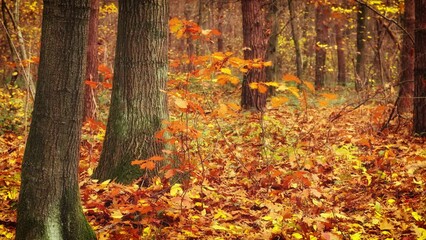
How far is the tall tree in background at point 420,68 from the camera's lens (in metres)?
8.16

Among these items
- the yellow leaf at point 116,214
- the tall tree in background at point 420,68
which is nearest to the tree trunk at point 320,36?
the tall tree in background at point 420,68

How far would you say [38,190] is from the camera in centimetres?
339

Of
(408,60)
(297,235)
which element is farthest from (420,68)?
(297,235)

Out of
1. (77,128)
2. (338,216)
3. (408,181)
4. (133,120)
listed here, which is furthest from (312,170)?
(77,128)

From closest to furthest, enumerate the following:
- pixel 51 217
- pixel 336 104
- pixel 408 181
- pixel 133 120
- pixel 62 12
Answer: pixel 62 12
pixel 51 217
pixel 133 120
pixel 408 181
pixel 336 104

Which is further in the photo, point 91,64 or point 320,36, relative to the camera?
point 320,36

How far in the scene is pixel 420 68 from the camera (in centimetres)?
826

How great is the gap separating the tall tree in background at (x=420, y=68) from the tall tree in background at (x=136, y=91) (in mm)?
5499

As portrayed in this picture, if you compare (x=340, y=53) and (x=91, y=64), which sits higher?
(x=340, y=53)

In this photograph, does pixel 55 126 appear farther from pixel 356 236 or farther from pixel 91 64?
pixel 91 64

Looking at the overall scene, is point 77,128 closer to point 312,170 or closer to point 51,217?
point 51,217

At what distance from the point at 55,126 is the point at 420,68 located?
736 centimetres

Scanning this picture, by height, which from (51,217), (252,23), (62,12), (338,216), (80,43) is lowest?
(338,216)

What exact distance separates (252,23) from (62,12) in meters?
8.71
